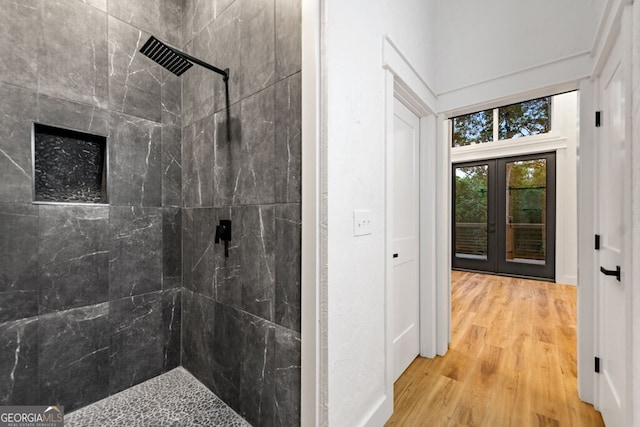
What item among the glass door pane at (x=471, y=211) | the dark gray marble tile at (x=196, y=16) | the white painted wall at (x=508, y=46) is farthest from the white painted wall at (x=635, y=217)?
the glass door pane at (x=471, y=211)

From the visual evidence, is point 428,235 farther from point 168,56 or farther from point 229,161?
point 168,56

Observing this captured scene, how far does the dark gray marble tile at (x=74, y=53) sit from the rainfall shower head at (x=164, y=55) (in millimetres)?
542

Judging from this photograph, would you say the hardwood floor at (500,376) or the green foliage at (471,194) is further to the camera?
the green foliage at (471,194)

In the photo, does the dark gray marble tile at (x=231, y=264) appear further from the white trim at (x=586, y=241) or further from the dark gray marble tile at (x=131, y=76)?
the white trim at (x=586, y=241)

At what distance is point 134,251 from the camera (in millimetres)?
1852

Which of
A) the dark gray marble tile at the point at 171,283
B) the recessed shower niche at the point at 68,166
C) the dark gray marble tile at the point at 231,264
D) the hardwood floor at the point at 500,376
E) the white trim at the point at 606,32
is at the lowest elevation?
the hardwood floor at the point at 500,376

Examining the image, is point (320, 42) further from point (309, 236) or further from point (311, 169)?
point (309, 236)

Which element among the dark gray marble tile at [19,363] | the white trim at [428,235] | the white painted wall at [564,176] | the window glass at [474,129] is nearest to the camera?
the dark gray marble tile at [19,363]

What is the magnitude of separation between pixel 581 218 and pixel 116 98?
3.09 meters

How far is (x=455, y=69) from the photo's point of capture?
90.7 inches

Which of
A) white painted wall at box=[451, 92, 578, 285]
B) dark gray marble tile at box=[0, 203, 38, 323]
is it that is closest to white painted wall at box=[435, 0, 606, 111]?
dark gray marble tile at box=[0, 203, 38, 323]

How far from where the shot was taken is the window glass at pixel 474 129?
530cm

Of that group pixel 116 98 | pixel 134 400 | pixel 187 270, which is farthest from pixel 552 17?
pixel 134 400

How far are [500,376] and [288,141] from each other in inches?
90.5
